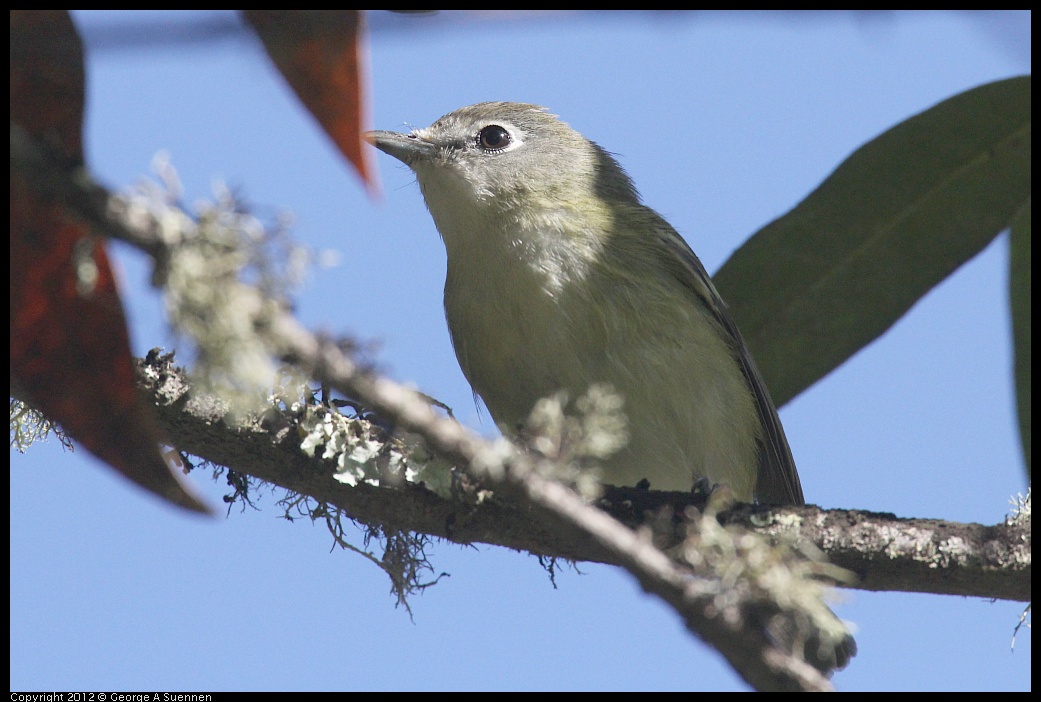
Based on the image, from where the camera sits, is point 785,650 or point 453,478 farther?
point 453,478

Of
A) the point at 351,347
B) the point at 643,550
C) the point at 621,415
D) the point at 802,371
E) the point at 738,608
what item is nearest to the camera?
the point at 351,347

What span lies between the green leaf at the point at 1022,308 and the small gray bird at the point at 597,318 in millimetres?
1140

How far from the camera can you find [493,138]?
17.1 feet

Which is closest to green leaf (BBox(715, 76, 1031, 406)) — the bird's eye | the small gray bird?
the small gray bird

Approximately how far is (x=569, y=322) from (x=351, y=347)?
2.88 meters

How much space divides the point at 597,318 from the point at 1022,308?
162cm

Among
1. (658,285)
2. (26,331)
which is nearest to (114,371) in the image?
(26,331)

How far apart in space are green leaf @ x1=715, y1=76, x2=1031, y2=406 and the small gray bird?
0.36m

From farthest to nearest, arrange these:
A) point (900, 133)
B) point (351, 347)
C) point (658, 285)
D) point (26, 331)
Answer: point (658, 285) → point (900, 133) → point (351, 347) → point (26, 331)

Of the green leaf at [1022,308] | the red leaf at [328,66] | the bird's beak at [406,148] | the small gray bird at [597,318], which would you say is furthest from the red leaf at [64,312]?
the bird's beak at [406,148]

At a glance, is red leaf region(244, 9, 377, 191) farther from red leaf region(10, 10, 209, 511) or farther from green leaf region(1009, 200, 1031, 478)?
green leaf region(1009, 200, 1031, 478)

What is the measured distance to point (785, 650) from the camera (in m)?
1.58

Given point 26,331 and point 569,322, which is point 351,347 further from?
point 569,322

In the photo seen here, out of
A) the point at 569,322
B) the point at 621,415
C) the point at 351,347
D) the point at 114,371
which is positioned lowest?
the point at 114,371
